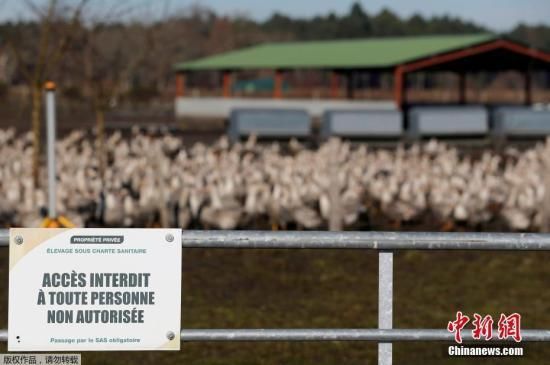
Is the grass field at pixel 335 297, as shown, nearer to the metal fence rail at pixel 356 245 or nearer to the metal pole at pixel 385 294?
the metal pole at pixel 385 294

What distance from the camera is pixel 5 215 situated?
15969 millimetres

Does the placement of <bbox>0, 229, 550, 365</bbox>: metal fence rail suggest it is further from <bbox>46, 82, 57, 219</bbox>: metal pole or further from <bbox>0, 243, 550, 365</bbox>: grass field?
<bbox>46, 82, 57, 219</bbox>: metal pole

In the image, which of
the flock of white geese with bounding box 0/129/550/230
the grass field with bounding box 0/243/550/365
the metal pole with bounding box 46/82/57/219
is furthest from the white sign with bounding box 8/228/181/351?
the flock of white geese with bounding box 0/129/550/230

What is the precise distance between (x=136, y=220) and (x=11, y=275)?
11579 millimetres

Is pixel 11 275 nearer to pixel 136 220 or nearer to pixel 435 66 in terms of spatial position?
pixel 136 220

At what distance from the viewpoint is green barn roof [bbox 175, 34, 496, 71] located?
1773 inches

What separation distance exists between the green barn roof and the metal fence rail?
38.9 meters

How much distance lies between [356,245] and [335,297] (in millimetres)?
6987

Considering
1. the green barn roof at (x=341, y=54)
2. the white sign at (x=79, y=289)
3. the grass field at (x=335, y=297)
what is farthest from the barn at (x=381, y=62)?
the white sign at (x=79, y=289)

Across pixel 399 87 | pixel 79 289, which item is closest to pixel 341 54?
pixel 399 87

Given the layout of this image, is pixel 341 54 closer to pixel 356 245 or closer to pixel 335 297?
pixel 335 297

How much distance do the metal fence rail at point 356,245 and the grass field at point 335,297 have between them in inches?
145

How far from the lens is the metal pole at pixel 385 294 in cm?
479

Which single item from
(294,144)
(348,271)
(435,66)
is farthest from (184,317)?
(435,66)
